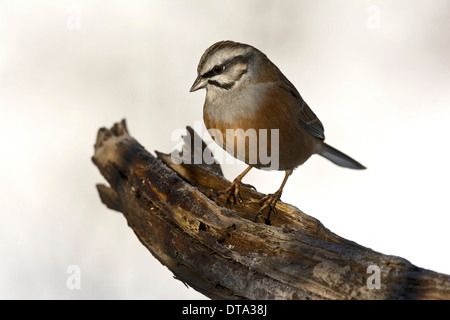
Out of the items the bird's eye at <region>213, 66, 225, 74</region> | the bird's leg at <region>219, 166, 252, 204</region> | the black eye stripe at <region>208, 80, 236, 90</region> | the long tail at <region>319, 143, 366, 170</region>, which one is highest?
the bird's eye at <region>213, 66, 225, 74</region>

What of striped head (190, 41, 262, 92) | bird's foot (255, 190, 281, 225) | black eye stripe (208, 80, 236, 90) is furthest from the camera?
bird's foot (255, 190, 281, 225)

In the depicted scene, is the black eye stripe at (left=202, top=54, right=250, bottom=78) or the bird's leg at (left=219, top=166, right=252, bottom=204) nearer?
the black eye stripe at (left=202, top=54, right=250, bottom=78)

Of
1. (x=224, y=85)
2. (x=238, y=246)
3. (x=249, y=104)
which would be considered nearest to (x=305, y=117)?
(x=249, y=104)

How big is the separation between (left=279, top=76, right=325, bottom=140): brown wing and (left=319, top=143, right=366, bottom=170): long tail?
0.39 m

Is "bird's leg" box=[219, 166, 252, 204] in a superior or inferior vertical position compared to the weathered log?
superior

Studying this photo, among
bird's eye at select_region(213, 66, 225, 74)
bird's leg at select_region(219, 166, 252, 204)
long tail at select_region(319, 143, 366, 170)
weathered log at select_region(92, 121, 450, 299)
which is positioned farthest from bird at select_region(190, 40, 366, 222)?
long tail at select_region(319, 143, 366, 170)

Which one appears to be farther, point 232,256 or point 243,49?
point 243,49

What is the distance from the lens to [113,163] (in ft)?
13.6

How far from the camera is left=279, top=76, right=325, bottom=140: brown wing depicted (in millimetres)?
3527

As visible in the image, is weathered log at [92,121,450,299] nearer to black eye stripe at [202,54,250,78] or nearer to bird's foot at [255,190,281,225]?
bird's foot at [255,190,281,225]

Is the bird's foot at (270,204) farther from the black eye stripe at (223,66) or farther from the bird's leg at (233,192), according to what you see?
the black eye stripe at (223,66)
